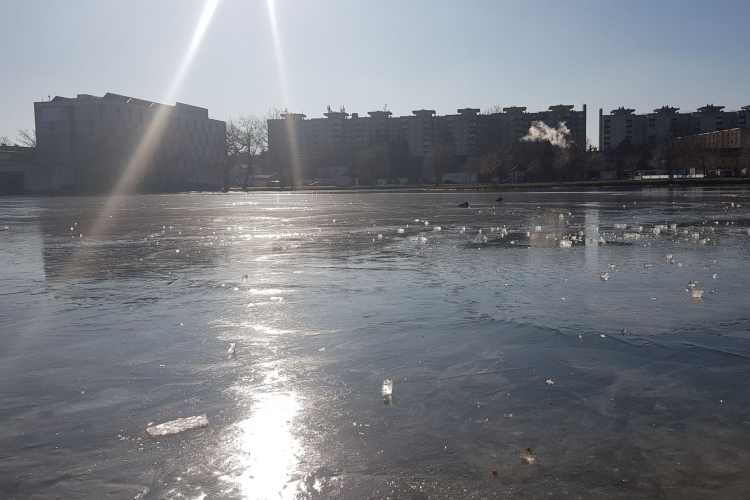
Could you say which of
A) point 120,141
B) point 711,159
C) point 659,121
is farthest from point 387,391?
point 659,121

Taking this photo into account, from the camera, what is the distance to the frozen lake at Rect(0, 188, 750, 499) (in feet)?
9.86

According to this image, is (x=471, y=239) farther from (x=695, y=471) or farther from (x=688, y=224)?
(x=695, y=471)

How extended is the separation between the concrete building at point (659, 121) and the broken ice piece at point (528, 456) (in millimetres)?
201634

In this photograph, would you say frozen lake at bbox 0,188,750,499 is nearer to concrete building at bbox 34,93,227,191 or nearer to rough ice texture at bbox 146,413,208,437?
rough ice texture at bbox 146,413,208,437

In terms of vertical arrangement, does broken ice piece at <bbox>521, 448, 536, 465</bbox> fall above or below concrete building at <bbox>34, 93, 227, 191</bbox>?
below

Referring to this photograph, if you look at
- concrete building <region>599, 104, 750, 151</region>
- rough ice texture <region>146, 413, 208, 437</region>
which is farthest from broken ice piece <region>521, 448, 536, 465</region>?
concrete building <region>599, 104, 750, 151</region>

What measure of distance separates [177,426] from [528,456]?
72.2 inches

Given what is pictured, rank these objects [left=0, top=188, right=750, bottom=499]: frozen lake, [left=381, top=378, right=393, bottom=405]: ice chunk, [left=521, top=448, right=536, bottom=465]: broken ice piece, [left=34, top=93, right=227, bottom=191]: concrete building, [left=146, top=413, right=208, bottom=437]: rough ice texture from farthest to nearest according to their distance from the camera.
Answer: [left=34, top=93, right=227, bottom=191]: concrete building, [left=381, top=378, right=393, bottom=405]: ice chunk, [left=146, top=413, right=208, bottom=437]: rough ice texture, [left=521, top=448, right=536, bottom=465]: broken ice piece, [left=0, top=188, right=750, bottom=499]: frozen lake

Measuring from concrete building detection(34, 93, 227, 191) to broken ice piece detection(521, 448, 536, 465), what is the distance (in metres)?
87.3

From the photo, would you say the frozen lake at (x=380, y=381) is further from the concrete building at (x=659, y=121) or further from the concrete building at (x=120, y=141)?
the concrete building at (x=659, y=121)

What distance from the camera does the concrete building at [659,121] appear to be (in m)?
192

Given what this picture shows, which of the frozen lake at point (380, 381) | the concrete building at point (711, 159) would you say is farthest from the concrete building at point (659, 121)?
the frozen lake at point (380, 381)

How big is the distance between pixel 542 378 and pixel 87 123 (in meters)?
113

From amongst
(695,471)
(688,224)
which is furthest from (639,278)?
(688,224)
